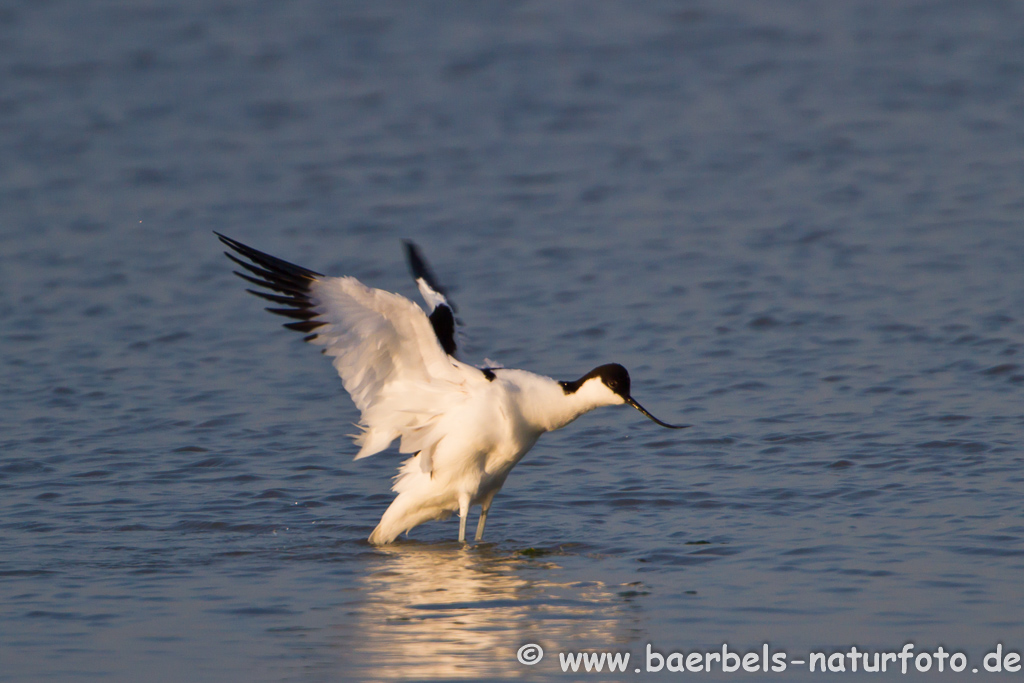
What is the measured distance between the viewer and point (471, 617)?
5996 mm

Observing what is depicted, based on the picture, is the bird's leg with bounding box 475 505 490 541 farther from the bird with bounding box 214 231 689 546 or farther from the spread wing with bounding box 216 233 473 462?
the spread wing with bounding box 216 233 473 462

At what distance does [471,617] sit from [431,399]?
1.67 m

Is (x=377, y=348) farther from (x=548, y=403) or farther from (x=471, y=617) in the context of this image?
(x=471, y=617)

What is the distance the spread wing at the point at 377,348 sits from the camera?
6934 mm

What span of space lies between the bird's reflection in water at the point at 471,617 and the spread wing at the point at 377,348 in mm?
744

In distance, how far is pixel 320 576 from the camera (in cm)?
670

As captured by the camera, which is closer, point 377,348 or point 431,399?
point 377,348

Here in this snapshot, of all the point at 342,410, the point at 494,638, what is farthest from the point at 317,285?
the point at 342,410

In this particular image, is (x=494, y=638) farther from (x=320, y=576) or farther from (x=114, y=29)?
(x=114, y=29)

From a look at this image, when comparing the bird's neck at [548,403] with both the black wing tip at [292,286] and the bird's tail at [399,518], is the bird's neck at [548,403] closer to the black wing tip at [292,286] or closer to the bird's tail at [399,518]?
the bird's tail at [399,518]

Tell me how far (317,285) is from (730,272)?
20.6 feet

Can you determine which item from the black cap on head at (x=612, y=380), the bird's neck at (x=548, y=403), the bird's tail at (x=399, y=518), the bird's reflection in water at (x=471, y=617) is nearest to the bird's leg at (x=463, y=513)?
the bird's tail at (x=399, y=518)

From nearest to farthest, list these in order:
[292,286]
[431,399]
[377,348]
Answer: [292,286] → [377,348] → [431,399]

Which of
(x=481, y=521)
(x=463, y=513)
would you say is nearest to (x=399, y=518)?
(x=463, y=513)
